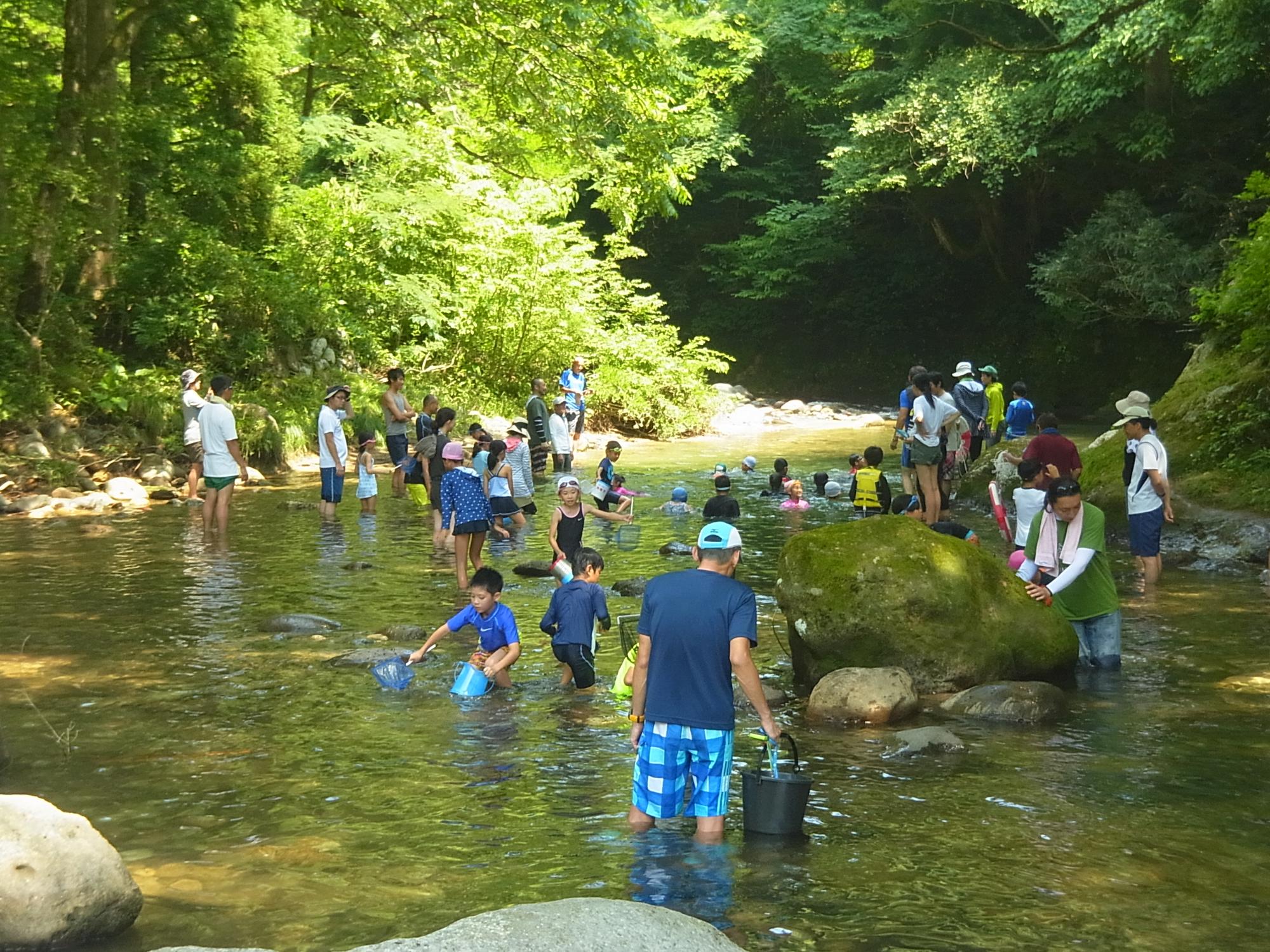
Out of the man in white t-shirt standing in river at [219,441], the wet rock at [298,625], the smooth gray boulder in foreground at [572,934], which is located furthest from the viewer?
the man in white t-shirt standing in river at [219,441]

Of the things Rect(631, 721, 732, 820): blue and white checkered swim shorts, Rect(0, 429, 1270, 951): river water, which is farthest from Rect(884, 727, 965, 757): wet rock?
Rect(631, 721, 732, 820): blue and white checkered swim shorts

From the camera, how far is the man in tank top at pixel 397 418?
18.0 m

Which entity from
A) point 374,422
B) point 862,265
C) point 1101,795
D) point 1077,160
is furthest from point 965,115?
point 1101,795

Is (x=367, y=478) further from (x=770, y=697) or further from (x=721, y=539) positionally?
(x=721, y=539)

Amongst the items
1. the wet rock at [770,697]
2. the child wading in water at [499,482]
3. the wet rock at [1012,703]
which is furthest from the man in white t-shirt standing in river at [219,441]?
the wet rock at [1012,703]

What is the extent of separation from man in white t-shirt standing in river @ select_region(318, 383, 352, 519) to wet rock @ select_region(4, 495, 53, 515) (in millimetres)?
3937

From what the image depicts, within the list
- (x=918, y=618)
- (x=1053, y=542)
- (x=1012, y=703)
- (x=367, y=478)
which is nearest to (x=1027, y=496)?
(x=1053, y=542)

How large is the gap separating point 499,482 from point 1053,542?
6.63 m

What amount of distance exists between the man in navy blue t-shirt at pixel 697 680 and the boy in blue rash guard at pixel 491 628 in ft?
10.3

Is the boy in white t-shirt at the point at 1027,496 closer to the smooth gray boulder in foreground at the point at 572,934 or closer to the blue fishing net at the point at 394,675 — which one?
the blue fishing net at the point at 394,675

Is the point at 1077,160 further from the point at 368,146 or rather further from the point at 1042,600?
the point at 1042,600

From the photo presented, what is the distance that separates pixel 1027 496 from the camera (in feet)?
39.2

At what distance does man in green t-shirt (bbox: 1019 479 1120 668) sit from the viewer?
9.59 meters

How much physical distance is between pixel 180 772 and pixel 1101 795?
5109 mm
